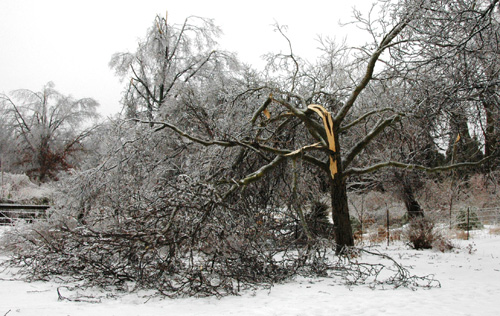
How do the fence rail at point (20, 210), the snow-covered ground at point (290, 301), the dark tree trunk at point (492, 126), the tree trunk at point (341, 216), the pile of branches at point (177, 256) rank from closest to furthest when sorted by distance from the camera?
the snow-covered ground at point (290, 301), the pile of branches at point (177, 256), the dark tree trunk at point (492, 126), the tree trunk at point (341, 216), the fence rail at point (20, 210)

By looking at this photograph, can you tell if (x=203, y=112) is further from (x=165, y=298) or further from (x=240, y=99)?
(x=165, y=298)

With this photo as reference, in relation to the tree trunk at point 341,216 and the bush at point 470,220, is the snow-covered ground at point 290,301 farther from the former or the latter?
the bush at point 470,220

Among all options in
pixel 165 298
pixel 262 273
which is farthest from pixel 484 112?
pixel 165 298

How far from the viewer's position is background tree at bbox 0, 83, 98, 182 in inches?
925

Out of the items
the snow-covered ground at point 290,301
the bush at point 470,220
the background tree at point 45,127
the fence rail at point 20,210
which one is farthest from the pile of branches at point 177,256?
the background tree at point 45,127

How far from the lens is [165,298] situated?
14.8 feet

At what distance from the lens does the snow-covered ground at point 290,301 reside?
3.93m

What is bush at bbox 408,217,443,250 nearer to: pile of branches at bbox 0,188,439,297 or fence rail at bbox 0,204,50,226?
pile of branches at bbox 0,188,439,297

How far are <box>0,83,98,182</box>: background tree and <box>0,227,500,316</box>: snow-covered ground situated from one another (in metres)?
19.5

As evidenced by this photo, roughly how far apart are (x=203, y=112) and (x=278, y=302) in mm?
4342

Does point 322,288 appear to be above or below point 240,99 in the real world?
below

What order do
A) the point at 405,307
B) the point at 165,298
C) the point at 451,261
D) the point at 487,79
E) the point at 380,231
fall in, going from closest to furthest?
the point at 405,307
the point at 165,298
the point at 487,79
the point at 451,261
the point at 380,231

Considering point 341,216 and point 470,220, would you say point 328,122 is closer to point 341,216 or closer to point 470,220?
point 341,216

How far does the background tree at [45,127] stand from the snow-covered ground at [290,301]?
1954cm
